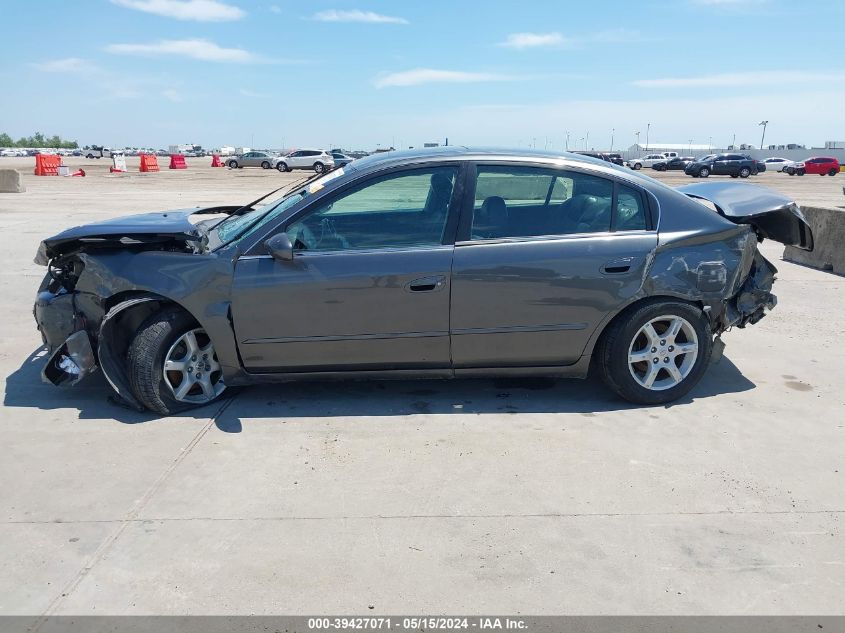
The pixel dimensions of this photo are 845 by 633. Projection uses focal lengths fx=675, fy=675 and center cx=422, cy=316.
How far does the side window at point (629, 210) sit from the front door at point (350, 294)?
1.08 m

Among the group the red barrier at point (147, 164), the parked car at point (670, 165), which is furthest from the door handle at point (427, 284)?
the parked car at point (670, 165)

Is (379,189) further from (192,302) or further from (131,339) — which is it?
(131,339)

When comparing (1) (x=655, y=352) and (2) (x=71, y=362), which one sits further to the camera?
(1) (x=655, y=352)

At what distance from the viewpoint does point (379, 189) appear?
174 inches

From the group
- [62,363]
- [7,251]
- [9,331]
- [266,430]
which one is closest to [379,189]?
[266,430]

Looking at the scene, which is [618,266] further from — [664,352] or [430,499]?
[430,499]

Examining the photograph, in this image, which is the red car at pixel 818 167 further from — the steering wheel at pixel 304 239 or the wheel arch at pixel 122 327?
the wheel arch at pixel 122 327

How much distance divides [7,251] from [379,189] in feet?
26.8

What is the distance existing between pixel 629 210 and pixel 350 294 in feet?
6.23

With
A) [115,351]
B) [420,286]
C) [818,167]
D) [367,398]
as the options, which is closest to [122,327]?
[115,351]

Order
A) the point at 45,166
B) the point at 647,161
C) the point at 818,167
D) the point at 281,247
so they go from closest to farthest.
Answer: the point at 281,247
the point at 45,166
the point at 818,167
the point at 647,161

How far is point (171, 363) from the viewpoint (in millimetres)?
4297

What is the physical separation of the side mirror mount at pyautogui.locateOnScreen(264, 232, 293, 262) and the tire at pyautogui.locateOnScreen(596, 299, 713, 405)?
2.09 metres

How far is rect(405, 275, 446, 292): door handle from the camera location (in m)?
4.13
